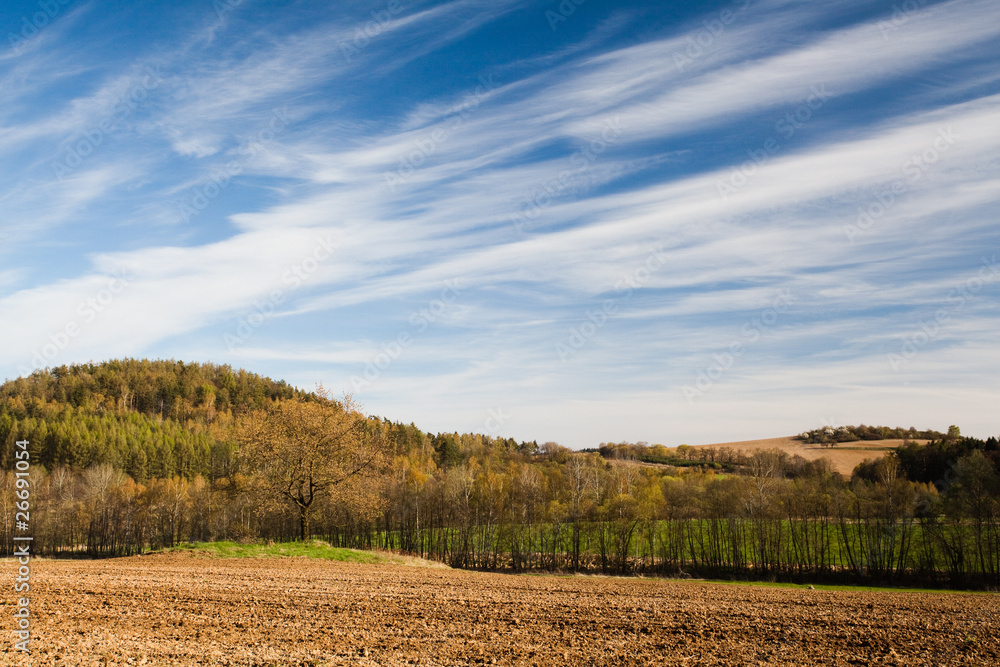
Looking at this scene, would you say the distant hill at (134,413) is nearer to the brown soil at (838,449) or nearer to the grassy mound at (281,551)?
the grassy mound at (281,551)

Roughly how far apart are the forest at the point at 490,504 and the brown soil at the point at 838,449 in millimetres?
8392

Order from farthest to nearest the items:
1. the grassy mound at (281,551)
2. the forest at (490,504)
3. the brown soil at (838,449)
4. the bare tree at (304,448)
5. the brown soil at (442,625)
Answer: the brown soil at (838,449) < the forest at (490,504) < the bare tree at (304,448) < the grassy mound at (281,551) < the brown soil at (442,625)

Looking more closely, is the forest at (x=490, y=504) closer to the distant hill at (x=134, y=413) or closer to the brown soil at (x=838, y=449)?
the distant hill at (x=134, y=413)

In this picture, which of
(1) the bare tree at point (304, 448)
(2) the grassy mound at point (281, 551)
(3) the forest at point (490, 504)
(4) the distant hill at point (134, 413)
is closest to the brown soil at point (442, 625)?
(3) the forest at point (490, 504)

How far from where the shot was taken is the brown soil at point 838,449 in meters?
117

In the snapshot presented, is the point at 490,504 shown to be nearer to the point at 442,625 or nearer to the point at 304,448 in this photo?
the point at 304,448

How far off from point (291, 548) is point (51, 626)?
2257 cm

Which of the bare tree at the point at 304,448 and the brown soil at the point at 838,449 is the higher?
the bare tree at the point at 304,448

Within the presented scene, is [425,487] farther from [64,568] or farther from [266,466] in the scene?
[64,568]

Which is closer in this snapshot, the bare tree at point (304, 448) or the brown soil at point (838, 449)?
the bare tree at point (304, 448)

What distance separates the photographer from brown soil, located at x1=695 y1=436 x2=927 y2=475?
116688mm

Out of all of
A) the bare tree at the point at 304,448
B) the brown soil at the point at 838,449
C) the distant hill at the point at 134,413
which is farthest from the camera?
the brown soil at the point at 838,449

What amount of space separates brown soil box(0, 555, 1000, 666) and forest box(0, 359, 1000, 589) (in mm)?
5737

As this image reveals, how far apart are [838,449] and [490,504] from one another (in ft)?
336
